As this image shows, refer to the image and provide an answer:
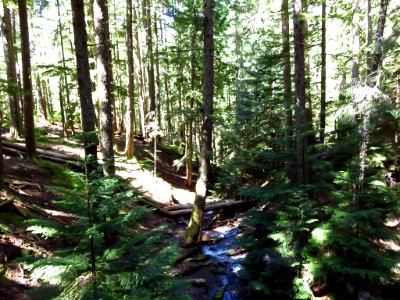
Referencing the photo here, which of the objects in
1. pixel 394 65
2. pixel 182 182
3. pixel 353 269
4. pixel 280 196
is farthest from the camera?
pixel 182 182

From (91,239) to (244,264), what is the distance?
21.8 feet

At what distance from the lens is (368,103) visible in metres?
7.23

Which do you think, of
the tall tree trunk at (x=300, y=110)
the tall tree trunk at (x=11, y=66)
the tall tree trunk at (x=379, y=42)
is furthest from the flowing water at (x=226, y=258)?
the tall tree trunk at (x=11, y=66)

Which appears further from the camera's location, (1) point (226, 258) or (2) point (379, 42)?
(1) point (226, 258)

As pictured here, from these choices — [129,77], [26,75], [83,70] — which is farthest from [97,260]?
[129,77]

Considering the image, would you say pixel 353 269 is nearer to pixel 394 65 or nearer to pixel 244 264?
pixel 244 264

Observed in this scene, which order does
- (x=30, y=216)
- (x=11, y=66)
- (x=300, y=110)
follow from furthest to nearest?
1. (x=11, y=66)
2. (x=300, y=110)
3. (x=30, y=216)

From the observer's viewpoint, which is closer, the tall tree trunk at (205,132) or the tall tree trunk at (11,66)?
the tall tree trunk at (205,132)

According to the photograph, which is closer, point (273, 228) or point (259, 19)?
point (273, 228)

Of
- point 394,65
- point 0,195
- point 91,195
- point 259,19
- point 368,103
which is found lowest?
point 0,195

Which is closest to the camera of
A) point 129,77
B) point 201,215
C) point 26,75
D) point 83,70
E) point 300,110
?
point 83,70

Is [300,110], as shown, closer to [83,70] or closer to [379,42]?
[379,42]

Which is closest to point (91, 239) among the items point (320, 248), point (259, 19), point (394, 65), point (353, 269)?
point (353, 269)

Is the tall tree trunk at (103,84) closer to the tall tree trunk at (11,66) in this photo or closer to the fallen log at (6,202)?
the fallen log at (6,202)
